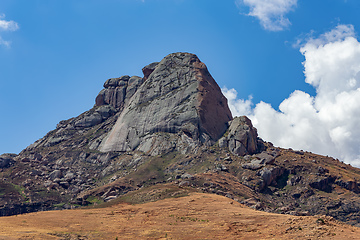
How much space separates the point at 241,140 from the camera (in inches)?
5551

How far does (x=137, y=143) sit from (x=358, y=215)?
3781 inches

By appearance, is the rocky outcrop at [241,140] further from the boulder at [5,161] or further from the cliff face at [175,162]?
the boulder at [5,161]

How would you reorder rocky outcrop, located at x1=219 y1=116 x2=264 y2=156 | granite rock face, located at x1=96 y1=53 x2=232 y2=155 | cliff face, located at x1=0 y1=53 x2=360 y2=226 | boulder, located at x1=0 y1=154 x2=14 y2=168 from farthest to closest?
boulder, located at x1=0 y1=154 x2=14 y2=168 < granite rock face, located at x1=96 y1=53 x2=232 y2=155 < rocky outcrop, located at x1=219 y1=116 x2=264 y2=156 < cliff face, located at x1=0 y1=53 x2=360 y2=226

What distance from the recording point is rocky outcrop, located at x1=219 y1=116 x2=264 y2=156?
458 ft

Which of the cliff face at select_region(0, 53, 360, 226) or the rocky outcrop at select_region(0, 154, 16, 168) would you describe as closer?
the cliff face at select_region(0, 53, 360, 226)

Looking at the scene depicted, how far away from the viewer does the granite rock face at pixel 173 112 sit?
505 feet

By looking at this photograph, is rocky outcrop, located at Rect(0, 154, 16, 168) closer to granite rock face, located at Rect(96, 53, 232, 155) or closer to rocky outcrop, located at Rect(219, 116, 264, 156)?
granite rock face, located at Rect(96, 53, 232, 155)

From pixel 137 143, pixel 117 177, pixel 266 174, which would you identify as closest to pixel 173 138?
pixel 137 143

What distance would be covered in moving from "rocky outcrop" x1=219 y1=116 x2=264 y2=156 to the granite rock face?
7.83 meters

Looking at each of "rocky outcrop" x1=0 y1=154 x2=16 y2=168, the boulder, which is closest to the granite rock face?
"rocky outcrop" x1=0 y1=154 x2=16 y2=168

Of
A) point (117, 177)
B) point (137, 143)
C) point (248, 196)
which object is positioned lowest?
point (248, 196)

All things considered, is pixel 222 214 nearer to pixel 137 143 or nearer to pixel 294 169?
pixel 294 169

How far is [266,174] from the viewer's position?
403 ft

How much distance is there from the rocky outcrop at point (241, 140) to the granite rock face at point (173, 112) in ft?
25.7
